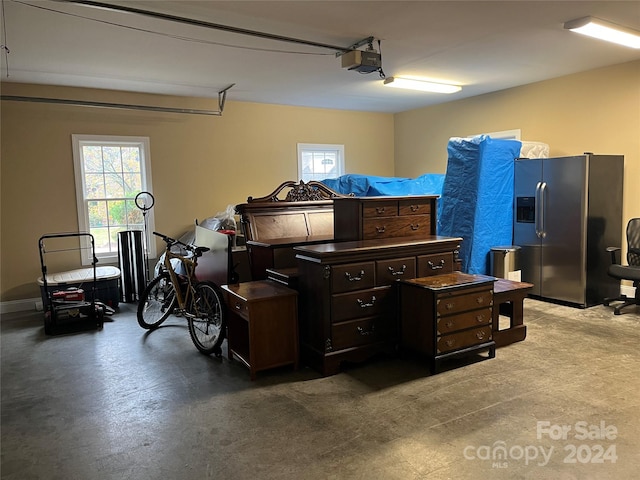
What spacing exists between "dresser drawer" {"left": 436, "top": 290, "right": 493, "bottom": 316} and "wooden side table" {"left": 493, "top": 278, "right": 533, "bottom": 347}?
371 mm

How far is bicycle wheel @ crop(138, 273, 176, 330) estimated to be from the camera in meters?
4.98

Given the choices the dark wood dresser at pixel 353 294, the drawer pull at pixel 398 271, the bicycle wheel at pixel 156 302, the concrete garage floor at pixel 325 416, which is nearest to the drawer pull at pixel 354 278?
the dark wood dresser at pixel 353 294

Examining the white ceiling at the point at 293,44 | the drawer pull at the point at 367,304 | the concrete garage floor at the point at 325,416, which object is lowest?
the concrete garage floor at the point at 325,416

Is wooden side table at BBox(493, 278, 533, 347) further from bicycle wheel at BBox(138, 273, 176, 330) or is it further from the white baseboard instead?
the white baseboard

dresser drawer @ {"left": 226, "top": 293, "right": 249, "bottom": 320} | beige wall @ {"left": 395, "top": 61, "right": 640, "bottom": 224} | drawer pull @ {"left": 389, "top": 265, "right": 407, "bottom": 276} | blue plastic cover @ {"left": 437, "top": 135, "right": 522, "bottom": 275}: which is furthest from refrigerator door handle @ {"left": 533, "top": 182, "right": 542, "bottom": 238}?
dresser drawer @ {"left": 226, "top": 293, "right": 249, "bottom": 320}

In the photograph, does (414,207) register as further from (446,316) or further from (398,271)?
(446,316)

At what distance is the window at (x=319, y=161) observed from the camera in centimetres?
805

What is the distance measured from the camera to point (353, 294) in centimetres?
360

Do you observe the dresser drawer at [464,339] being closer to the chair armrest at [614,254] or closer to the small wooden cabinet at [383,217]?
the small wooden cabinet at [383,217]

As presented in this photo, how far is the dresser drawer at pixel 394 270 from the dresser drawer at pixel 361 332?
13.0 inches

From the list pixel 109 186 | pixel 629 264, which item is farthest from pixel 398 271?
pixel 109 186

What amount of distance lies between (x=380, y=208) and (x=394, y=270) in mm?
598

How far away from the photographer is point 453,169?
597 centimetres

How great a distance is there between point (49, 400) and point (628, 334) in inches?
198
